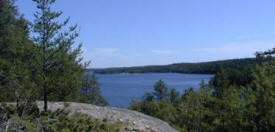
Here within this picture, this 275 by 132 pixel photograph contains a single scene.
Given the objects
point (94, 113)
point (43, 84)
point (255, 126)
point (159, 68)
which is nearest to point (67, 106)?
point (94, 113)

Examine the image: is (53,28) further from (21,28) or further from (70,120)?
(70,120)

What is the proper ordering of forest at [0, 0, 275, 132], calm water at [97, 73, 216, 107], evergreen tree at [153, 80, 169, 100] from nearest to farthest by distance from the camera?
forest at [0, 0, 275, 132]
evergreen tree at [153, 80, 169, 100]
calm water at [97, 73, 216, 107]

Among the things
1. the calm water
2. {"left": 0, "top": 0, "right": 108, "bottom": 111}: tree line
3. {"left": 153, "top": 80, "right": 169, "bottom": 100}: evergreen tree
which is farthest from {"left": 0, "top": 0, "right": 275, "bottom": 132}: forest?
{"left": 153, "top": 80, "right": 169, "bottom": 100}: evergreen tree

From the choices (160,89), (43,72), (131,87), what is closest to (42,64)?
(43,72)

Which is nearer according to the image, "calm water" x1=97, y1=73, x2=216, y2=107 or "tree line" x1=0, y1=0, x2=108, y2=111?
"tree line" x1=0, y1=0, x2=108, y2=111

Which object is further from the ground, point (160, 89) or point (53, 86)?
point (53, 86)

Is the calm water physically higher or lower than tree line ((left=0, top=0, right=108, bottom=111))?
lower

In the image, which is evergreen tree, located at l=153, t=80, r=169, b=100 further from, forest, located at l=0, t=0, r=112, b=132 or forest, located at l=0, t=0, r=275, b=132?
forest, located at l=0, t=0, r=112, b=132

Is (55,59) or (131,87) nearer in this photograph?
(55,59)

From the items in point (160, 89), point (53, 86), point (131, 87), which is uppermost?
point (53, 86)

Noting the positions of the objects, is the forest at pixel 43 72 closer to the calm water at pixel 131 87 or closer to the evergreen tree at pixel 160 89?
the calm water at pixel 131 87

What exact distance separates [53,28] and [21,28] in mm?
961

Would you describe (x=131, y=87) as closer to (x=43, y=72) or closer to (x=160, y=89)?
(x=160, y=89)

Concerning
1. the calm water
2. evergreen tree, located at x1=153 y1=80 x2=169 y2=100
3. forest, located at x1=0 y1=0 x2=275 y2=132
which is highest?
forest, located at x1=0 y1=0 x2=275 y2=132
